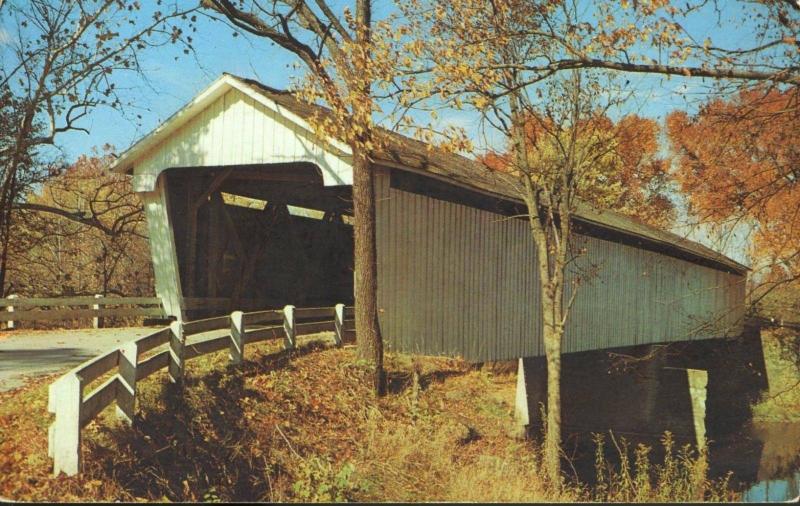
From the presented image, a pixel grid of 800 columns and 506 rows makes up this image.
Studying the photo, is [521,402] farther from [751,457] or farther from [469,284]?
[751,457]

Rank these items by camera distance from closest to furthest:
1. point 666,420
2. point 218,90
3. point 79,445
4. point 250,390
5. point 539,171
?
point 79,445 → point 250,390 → point 539,171 → point 218,90 → point 666,420

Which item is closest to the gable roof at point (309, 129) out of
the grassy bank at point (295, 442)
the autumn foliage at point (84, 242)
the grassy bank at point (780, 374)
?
the grassy bank at point (295, 442)

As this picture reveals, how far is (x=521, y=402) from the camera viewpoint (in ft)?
48.3

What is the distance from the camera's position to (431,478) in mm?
8688

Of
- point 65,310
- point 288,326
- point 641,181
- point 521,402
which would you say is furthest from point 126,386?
point 641,181

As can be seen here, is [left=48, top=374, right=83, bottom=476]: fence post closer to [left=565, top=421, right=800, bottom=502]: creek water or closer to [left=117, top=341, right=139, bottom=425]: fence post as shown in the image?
[left=117, top=341, right=139, bottom=425]: fence post

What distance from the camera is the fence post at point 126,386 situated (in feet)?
23.5

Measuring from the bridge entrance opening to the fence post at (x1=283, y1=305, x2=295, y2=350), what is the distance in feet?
17.5

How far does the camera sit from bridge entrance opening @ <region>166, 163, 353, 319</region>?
16.7 meters

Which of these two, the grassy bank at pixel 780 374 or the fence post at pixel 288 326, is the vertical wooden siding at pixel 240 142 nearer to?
the fence post at pixel 288 326

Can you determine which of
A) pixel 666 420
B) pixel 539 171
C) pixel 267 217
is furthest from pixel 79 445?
pixel 666 420

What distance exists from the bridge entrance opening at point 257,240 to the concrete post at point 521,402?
5670 mm

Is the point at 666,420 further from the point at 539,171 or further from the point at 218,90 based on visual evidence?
the point at 218,90

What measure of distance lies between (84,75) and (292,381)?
1224 cm
